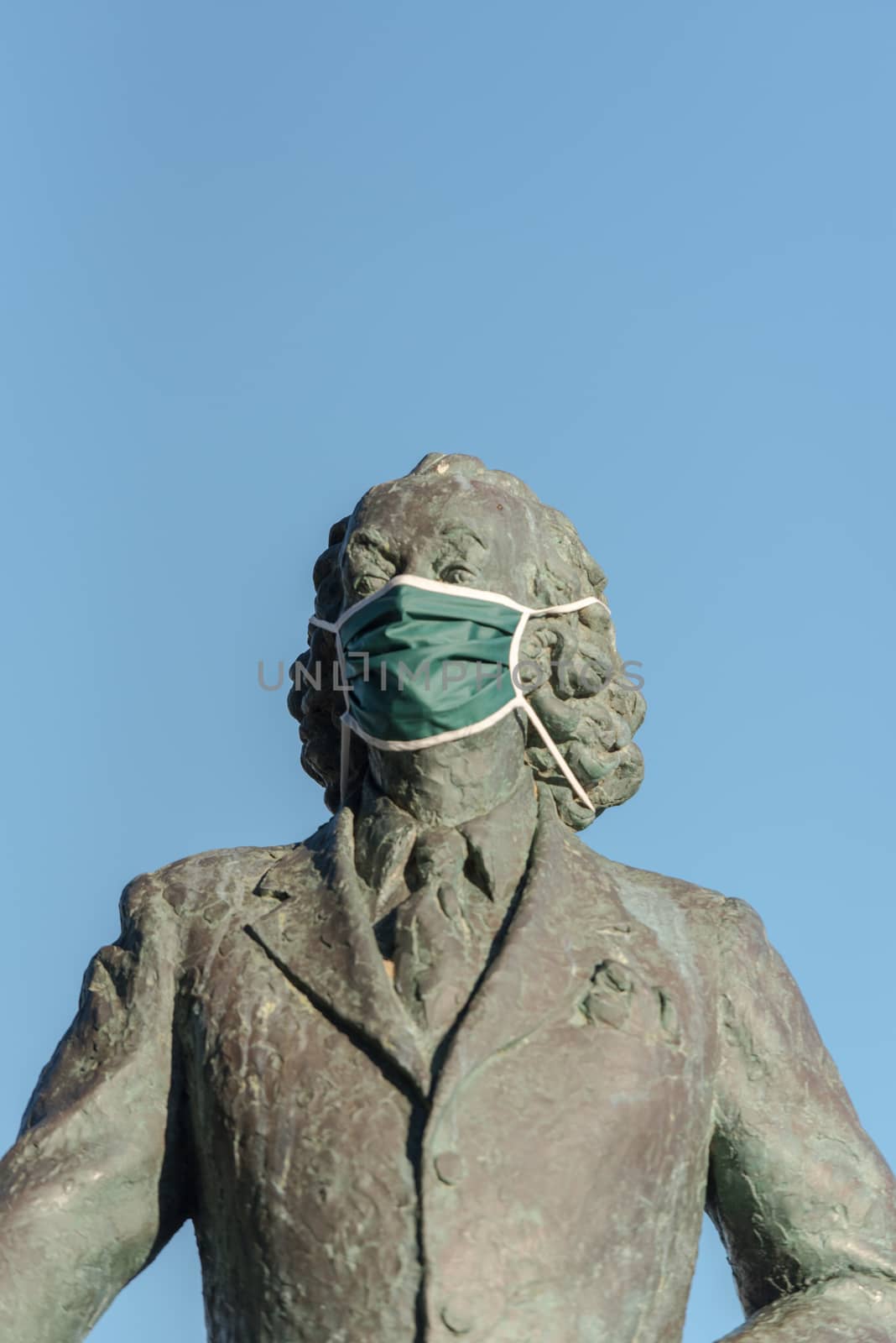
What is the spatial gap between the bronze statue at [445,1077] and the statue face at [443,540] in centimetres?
1

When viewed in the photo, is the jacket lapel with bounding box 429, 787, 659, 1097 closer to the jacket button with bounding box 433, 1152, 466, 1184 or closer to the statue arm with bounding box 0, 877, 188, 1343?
the jacket button with bounding box 433, 1152, 466, 1184

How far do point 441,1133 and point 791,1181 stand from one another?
52.0 inches

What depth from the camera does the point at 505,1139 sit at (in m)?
8.05

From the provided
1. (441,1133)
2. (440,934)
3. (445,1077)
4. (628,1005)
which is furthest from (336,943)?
(628,1005)

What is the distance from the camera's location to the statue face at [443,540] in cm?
915

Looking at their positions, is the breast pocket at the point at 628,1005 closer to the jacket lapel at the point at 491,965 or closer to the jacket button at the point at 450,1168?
the jacket lapel at the point at 491,965

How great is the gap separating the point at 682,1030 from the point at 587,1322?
104 centimetres

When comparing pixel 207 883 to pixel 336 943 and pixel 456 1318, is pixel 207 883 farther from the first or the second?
pixel 456 1318

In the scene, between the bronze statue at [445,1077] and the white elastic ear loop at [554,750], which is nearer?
the bronze statue at [445,1077]

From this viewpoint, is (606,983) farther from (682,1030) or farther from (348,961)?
(348,961)

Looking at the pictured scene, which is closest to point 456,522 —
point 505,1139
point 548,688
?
point 548,688

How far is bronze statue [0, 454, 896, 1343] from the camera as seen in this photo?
26.2 ft

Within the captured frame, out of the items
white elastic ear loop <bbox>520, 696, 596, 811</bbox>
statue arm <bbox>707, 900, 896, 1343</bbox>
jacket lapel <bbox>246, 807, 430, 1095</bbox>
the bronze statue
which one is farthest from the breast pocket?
white elastic ear loop <bbox>520, 696, 596, 811</bbox>

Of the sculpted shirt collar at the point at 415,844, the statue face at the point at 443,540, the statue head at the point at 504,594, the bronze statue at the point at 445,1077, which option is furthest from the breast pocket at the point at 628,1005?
the statue face at the point at 443,540
